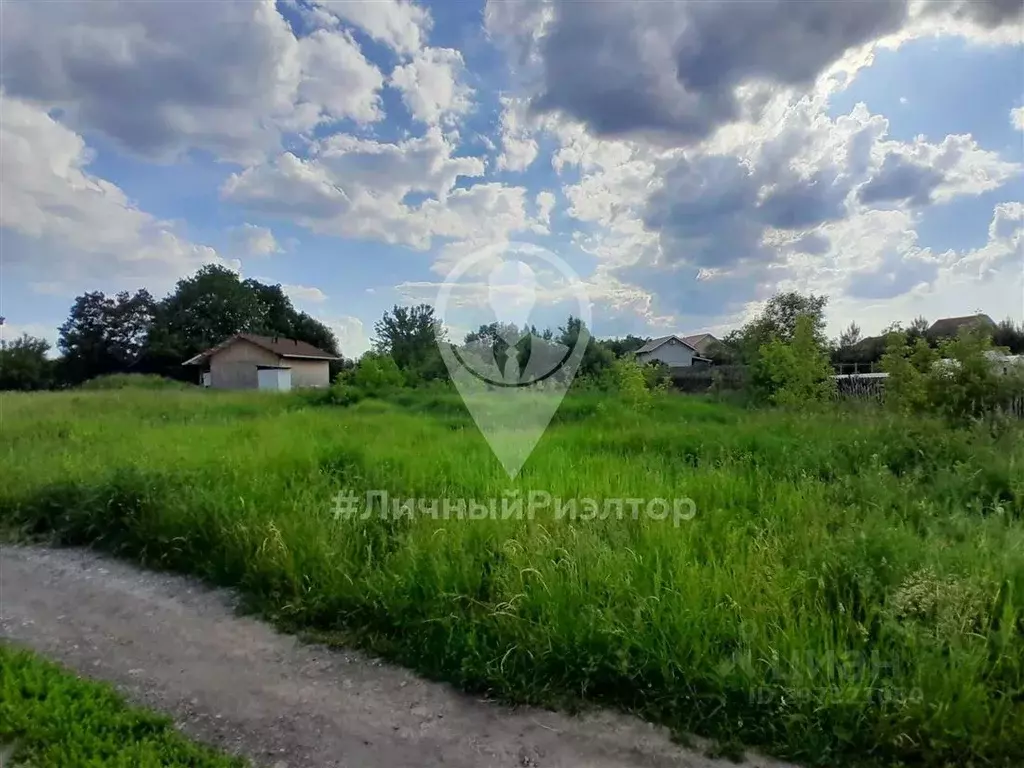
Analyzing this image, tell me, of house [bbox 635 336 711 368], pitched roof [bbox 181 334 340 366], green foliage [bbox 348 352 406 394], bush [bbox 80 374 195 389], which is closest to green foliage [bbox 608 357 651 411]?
green foliage [bbox 348 352 406 394]

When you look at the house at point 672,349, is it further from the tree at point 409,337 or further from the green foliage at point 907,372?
the green foliage at point 907,372

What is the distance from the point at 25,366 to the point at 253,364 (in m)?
20.2

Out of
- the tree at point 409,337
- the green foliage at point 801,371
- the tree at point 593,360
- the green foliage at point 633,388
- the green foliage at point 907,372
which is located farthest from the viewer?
the tree at point 409,337

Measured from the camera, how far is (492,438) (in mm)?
7602

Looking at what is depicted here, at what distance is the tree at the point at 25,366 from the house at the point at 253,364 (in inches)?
523

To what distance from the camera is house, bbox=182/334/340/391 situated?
3145cm

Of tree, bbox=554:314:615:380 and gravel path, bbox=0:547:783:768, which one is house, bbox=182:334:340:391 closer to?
tree, bbox=554:314:615:380

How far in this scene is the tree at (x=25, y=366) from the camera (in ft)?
127

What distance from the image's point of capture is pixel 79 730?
2.29 meters

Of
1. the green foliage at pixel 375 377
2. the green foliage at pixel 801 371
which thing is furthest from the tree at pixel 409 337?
the green foliage at pixel 801 371

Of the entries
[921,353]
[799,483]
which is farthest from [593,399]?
[799,483]

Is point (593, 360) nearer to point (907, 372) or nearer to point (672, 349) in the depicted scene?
point (907, 372)

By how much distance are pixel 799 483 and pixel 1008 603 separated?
2.24m

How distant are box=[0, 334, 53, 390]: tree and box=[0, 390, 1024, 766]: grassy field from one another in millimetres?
43472
